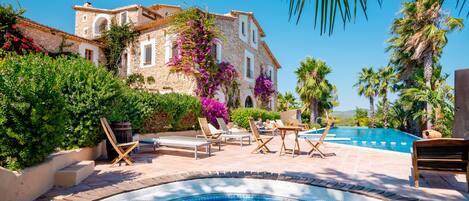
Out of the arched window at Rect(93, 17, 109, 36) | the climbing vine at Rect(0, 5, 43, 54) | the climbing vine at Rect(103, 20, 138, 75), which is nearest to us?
the climbing vine at Rect(0, 5, 43, 54)

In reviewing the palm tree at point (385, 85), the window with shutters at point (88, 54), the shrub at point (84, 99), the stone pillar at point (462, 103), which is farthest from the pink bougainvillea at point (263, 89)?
the stone pillar at point (462, 103)

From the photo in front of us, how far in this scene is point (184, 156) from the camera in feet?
23.7

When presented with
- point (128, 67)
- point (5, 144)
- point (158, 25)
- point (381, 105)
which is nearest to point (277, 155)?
point (5, 144)

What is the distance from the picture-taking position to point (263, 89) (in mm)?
22859

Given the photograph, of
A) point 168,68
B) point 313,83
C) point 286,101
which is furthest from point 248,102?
point 286,101

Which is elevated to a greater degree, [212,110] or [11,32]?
[11,32]

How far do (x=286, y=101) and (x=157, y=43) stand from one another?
2150cm

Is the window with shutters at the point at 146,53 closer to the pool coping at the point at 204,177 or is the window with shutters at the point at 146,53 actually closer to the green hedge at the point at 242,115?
the green hedge at the point at 242,115

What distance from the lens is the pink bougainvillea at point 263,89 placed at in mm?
22359

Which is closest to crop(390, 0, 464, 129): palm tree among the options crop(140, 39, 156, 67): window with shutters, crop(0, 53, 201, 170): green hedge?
crop(0, 53, 201, 170): green hedge

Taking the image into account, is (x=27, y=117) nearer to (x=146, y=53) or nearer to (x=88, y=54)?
(x=146, y=53)

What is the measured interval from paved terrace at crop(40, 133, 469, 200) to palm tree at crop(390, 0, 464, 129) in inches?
435

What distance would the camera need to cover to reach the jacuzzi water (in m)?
3.78

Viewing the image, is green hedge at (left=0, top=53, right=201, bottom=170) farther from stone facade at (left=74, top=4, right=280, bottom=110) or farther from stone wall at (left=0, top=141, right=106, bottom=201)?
stone facade at (left=74, top=4, right=280, bottom=110)
